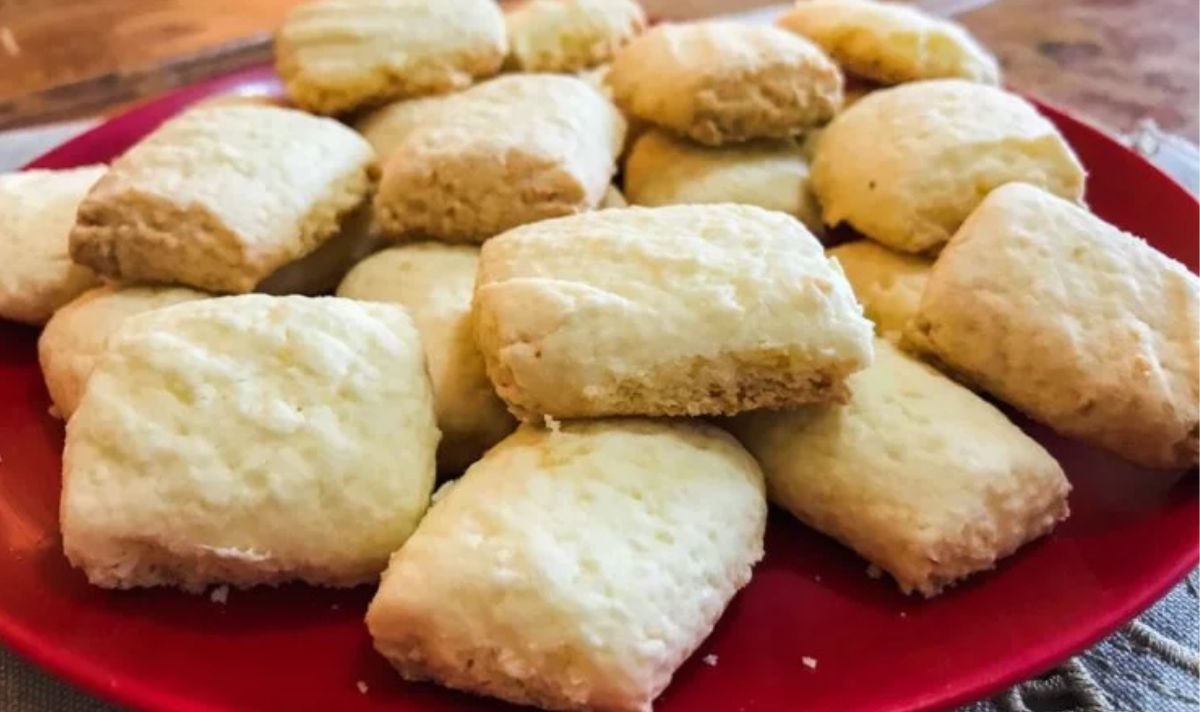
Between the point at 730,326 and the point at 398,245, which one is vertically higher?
the point at 730,326

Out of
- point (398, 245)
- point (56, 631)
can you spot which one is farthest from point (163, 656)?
point (398, 245)

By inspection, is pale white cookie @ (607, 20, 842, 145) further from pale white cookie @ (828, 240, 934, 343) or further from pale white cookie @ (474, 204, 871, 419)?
pale white cookie @ (474, 204, 871, 419)

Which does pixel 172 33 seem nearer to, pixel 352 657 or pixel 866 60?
pixel 866 60

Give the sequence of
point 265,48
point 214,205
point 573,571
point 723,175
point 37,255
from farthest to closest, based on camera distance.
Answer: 1. point 265,48
2. point 723,175
3. point 37,255
4. point 214,205
5. point 573,571

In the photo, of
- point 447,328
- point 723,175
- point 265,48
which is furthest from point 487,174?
point 265,48

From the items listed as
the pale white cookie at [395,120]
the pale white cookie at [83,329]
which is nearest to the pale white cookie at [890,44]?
the pale white cookie at [395,120]

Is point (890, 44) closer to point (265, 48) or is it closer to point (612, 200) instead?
point (612, 200)
